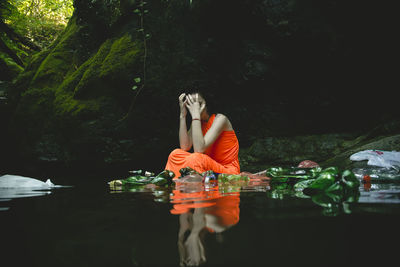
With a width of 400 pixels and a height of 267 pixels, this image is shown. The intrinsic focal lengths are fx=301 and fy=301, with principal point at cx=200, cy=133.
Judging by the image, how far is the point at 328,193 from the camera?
1381mm

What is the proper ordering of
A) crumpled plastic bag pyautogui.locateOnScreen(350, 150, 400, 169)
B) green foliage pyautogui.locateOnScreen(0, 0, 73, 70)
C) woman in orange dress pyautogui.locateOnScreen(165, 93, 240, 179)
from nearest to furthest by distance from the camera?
crumpled plastic bag pyautogui.locateOnScreen(350, 150, 400, 169)
woman in orange dress pyautogui.locateOnScreen(165, 93, 240, 179)
green foliage pyautogui.locateOnScreen(0, 0, 73, 70)

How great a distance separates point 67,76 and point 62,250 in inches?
222

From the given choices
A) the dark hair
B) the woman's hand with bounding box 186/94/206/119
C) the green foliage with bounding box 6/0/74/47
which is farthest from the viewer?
the green foliage with bounding box 6/0/74/47

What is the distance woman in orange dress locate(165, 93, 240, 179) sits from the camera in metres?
3.27

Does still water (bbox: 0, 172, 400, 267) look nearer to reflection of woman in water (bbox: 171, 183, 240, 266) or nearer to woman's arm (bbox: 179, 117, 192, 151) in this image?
reflection of woman in water (bbox: 171, 183, 240, 266)

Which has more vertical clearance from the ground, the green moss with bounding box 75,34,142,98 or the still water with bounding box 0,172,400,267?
the green moss with bounding box 75,34,142,98

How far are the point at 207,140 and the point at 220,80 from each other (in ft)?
5.61

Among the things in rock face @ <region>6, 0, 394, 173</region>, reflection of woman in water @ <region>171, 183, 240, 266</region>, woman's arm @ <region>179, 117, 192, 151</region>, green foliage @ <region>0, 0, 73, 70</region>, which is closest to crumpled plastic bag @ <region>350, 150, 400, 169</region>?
rock face @ <region>6, 0, 394, 173</region>

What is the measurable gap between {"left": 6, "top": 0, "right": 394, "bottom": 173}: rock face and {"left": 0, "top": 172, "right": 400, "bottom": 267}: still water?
12.3 ft

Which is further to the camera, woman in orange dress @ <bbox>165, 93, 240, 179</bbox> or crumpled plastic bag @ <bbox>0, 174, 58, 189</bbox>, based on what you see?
woman in orange dress @ <bbox>165, 93, 240, 179</bbox>

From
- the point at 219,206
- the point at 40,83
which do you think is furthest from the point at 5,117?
the point at 219,206

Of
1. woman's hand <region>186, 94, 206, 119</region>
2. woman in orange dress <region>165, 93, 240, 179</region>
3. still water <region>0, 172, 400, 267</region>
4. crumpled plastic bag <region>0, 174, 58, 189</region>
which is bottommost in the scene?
still water <region>0, 172, 400, 267</region>

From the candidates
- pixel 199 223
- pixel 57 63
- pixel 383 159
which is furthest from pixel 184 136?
pixel 57 63

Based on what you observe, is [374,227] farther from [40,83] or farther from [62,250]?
[40,83]
